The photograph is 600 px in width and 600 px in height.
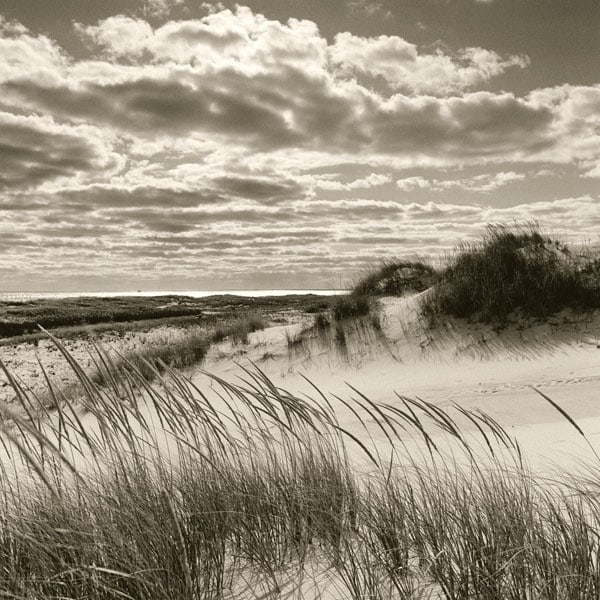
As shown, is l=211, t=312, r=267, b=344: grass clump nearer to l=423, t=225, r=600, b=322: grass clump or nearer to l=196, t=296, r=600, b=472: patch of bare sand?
l=196, t=296, r=600, b=472: patch of bare sand

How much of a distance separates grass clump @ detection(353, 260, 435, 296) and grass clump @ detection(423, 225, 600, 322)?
2025mm

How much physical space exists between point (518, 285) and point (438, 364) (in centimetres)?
206

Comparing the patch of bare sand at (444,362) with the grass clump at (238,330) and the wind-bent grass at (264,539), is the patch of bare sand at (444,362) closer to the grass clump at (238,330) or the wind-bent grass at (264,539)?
the grass clump at (238,330)

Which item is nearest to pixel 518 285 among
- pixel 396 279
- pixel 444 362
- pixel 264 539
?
pixel 444 362

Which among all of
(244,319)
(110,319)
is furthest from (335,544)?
(110,319)

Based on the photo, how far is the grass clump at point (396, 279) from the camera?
12.1 m

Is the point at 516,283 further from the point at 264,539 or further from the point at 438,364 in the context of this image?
the point at 264,539

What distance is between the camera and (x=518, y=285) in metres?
9.23

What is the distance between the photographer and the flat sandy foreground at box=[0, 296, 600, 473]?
7008mm

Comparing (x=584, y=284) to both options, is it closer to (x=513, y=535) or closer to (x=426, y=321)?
(x=426, y=321)

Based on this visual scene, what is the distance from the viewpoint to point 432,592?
1966 mm

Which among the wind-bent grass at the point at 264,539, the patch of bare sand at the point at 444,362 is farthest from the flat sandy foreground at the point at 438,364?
the wind-bent grass at the point at 264,539

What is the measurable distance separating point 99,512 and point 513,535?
62.6 inches

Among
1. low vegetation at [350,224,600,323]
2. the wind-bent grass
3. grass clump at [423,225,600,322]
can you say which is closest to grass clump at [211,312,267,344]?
low vegetation at [350,224,600,323]
